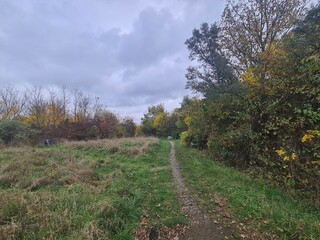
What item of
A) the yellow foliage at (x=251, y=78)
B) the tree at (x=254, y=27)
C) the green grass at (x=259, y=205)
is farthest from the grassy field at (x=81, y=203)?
the tree at (x=254, y=27)

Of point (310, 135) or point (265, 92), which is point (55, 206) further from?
point (265, 92)

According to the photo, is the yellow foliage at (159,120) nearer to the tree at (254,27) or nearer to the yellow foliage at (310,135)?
the tree at (254,27)

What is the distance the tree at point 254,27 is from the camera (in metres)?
12.6

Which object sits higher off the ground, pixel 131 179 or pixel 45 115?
pixel 45 115

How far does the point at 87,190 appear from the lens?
246 inches

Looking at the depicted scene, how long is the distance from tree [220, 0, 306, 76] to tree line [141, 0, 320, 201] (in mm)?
53

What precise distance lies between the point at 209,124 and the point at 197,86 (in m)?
3.04

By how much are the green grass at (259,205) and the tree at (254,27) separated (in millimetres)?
7645

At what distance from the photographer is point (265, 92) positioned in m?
8.40

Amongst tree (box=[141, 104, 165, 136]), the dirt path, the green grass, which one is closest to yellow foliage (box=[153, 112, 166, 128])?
tree (box=[141, 104, 165, 136])

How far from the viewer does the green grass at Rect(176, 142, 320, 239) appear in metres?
4.14

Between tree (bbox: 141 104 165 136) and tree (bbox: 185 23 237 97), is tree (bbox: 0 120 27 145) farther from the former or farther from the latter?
tree (bbox: 141 104 165 136)

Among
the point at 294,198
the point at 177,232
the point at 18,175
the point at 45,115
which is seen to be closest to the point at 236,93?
the point at 294,198

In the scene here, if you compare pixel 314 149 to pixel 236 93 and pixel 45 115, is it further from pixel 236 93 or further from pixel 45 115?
pixel 45 115
